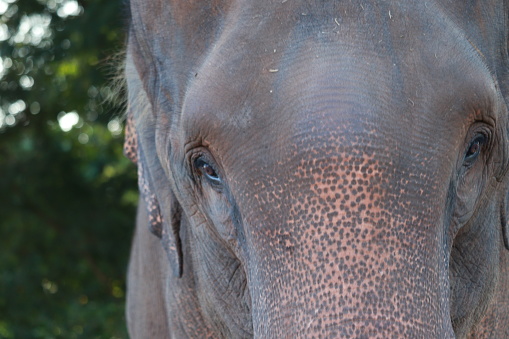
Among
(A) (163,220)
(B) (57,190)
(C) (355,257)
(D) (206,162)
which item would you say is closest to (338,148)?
(C) (355,257)

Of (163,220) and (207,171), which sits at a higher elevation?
(207,171)

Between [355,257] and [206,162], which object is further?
[206,162]

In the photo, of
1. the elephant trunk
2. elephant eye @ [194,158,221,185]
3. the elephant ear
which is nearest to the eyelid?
elephant eye @ [194,158,221,185]

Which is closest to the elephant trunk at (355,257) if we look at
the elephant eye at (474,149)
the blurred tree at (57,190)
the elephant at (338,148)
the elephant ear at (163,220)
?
the elephant at (338,148)

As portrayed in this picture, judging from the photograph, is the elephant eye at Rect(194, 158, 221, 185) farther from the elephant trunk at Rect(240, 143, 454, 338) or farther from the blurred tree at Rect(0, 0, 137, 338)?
the blurred tree at Rect(0, 0, 137, 338)

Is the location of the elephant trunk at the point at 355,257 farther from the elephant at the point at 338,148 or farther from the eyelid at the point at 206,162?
the eyelid at the point at 206,162

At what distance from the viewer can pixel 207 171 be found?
6.31ft

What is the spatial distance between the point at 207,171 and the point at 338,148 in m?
0.43

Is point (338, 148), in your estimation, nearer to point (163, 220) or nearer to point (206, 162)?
point (206, 162)

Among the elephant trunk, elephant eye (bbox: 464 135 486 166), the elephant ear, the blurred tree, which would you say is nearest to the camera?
the elephant trunk

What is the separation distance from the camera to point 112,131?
6.06 meters

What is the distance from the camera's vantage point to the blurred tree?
5668mm

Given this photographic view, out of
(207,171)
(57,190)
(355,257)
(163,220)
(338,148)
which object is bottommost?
(57,190)

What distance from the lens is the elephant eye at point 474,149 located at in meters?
1.84
